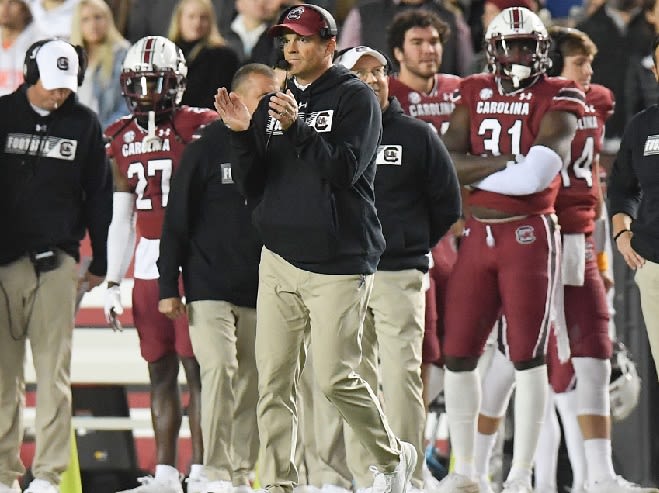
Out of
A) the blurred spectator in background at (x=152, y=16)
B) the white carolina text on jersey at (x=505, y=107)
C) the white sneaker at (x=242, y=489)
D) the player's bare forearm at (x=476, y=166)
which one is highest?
the blurred spectator in background at (x=152, y=16)

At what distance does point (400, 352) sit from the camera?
706cm

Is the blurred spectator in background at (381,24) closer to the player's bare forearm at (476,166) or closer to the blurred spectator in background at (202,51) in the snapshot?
the blurred spectator in background at (202,51)

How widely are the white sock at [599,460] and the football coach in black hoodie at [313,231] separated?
5.74 ft

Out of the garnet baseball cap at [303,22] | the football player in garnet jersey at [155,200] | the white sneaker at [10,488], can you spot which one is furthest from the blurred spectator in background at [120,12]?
the garnet baseball cap at [303,22]

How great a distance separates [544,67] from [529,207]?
1.99ft

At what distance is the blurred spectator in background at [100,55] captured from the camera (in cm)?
968

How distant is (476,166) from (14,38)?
12.3ft

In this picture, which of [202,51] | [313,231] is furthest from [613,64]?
[313,231]

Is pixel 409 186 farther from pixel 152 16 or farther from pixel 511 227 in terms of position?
pixel 152 16

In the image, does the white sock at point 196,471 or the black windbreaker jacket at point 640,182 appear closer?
the black windbreaker jacket at point 640,182

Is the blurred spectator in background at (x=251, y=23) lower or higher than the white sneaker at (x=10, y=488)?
higher

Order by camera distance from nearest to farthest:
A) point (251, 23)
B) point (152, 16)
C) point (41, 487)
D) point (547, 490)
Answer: point (41, 487), point (547, 490), point (251, 23), point (152, 16)

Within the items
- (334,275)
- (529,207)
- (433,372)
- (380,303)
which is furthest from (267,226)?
(433,372)

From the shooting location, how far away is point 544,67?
7.55 m
